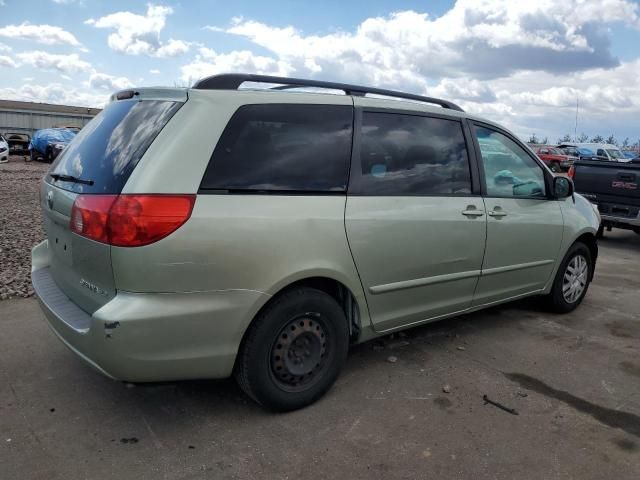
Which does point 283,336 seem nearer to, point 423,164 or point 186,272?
point 186,272

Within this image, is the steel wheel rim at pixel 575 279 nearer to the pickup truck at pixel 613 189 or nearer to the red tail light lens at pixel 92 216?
the red tail light lens at pixel 92 216

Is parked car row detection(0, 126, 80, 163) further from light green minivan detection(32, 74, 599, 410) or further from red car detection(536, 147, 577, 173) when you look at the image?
red car detection(536, 147, 577, 173)

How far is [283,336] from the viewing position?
9.73 feet

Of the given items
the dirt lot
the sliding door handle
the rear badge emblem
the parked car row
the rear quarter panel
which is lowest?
the dirt lot

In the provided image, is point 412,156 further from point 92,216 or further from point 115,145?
point 92,216

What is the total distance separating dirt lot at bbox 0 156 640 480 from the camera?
8.57 ft

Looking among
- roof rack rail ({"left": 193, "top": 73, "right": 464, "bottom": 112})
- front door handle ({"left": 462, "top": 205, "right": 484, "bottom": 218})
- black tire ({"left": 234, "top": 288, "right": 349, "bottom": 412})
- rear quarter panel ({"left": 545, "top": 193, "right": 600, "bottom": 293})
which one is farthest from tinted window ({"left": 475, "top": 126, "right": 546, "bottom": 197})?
black tire ({"left": 234, "top": 288, "right": 349, "bottom": 412})

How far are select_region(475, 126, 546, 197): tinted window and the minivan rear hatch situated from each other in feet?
7.79

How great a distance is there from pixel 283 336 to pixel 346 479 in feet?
2.66

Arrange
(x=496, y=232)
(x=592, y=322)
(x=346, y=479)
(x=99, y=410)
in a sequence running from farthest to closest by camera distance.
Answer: (x=592, y=322) < (x=496, y=232) < (x=99, y=410) < (x=346, y=479)

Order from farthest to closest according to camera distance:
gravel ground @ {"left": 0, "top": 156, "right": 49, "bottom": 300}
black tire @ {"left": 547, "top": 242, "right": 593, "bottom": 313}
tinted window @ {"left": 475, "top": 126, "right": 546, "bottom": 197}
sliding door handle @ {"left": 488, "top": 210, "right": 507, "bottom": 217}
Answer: gravel ground @ {"left": 0, "top": 156, "right": 49, "bottom": 300} → black tire @ {"left": 547, "top": 242, "right": 593, "bottom": 313} → tinted window @ {"left": 475, "top": 126, "right": 546, "bottom": 197} → sliding door handle @ {"left": 488, "top": 210, "right": 507, "bottom": 217}

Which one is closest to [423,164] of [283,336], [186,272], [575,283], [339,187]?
[339,187]

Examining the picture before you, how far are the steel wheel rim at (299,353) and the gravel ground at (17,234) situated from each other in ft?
10.4

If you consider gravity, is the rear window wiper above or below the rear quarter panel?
above
